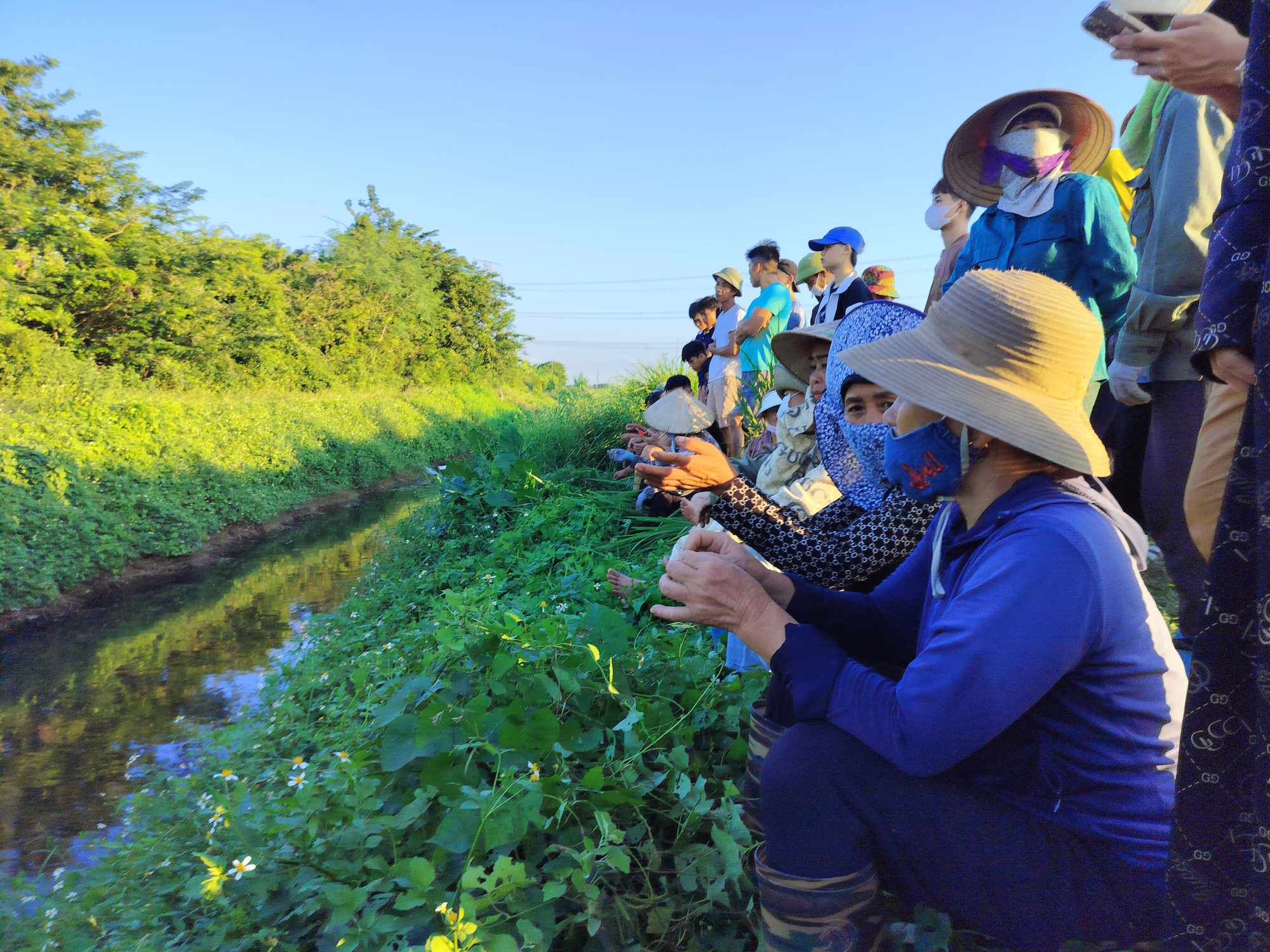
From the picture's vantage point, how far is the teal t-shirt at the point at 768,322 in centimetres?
592

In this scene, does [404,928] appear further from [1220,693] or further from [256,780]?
[256,780]

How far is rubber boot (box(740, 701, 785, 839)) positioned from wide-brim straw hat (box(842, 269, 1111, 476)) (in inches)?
28.9

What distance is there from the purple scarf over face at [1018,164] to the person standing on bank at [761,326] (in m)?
2.42

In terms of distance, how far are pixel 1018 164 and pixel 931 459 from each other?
2.32 meters

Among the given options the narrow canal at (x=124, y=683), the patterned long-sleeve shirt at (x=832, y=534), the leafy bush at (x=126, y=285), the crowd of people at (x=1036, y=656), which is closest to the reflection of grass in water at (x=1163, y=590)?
the patterned long-sleeve shirt at (x=832, y=534)

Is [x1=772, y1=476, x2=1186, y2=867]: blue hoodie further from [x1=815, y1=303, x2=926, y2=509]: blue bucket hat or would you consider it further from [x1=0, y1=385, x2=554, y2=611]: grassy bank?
[x1=0, y1=385, x2=554, y2=611]: grassy bank

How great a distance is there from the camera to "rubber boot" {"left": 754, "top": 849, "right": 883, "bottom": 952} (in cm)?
135

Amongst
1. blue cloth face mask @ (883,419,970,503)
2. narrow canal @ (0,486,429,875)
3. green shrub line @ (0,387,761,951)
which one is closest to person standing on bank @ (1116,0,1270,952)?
blue cloth face mask @ (883,419,970,503)

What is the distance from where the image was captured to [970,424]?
1.36m

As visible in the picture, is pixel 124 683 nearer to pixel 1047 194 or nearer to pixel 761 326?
pixel 761 326

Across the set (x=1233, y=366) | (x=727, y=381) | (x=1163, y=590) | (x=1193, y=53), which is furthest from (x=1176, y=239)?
(x=727, y=381)

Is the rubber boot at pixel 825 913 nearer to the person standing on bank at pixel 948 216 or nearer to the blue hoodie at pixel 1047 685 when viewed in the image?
the blue hoodie at pixel 1047 685

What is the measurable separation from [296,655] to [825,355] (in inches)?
184

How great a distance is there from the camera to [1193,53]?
1339mm
